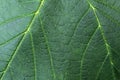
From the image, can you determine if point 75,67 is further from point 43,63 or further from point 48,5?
point 48,5

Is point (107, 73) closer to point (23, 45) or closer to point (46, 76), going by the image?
point (46, 76)

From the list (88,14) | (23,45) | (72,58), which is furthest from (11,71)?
(88,14)

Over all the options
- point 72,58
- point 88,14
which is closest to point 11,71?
point 72,58

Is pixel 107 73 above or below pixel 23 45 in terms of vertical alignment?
below

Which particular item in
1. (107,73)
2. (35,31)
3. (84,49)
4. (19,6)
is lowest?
(107,73)

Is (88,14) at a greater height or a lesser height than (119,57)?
greater

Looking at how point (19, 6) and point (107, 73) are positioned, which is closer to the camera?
point (19, 6)
